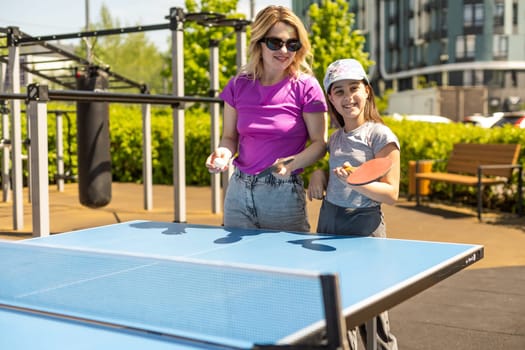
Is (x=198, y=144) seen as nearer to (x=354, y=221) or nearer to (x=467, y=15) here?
(x=354, y=221)

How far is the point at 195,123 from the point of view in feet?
52.5

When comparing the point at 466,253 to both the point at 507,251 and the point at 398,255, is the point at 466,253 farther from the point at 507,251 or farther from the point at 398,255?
the point at 507,251

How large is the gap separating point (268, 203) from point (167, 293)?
1.34m

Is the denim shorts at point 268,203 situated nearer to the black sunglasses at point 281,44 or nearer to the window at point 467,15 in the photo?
the black sunglasses at point 281,44

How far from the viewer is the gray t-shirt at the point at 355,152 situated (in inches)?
125

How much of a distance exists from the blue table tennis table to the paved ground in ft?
6.46

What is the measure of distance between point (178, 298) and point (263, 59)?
164 cm

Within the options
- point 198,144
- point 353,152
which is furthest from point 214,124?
point 353,152

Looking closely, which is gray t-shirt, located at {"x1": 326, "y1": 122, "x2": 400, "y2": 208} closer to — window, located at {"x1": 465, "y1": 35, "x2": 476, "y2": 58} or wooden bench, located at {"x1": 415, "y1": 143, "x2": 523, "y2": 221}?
Result: wooden bench, located at {"x1": 415, "y1": 143, "x2": 523, "y2": 221}

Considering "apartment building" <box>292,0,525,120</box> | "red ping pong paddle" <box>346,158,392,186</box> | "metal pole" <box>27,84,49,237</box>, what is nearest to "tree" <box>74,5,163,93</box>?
"apartment building" <box>292,0,525,120</box>

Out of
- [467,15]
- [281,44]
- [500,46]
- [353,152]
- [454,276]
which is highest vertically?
[467,15]

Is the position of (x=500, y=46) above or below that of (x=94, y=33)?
above

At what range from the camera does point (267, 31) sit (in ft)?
11.1

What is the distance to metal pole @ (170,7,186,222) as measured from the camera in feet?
29.6
